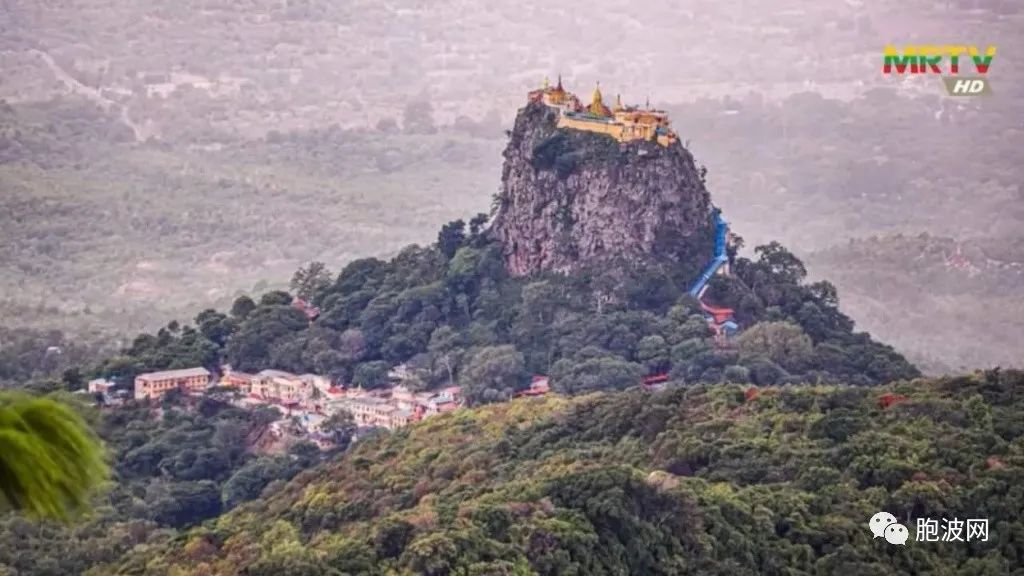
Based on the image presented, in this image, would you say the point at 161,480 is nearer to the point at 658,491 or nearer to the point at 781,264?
the point at 781,264

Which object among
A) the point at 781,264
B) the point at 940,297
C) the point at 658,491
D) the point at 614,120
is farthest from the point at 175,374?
the point at 940,297

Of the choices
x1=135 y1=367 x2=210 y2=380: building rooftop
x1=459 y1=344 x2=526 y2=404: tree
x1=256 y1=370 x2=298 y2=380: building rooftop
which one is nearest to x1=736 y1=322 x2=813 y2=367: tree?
x1=459 y1=344 x2=526 y2=404: tree

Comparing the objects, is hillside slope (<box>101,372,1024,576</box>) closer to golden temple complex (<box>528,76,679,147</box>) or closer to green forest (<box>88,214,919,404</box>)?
green forest (<box>88,214,919,404</box>)

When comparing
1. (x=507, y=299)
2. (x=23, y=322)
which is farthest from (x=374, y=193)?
(x=507, y=299)

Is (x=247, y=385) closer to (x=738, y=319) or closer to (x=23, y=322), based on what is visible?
(x=738, y=319)

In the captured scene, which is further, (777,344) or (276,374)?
(276,374)

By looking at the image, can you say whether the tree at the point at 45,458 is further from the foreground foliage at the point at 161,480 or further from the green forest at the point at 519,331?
the green forest at the point at 519,331
